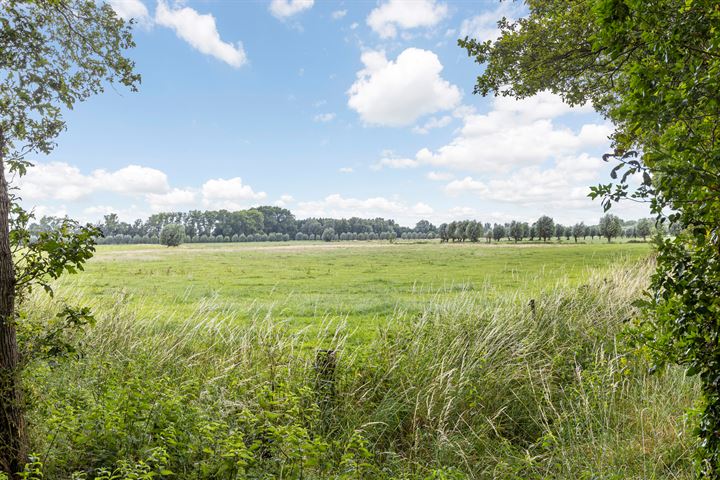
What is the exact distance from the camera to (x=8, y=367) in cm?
360

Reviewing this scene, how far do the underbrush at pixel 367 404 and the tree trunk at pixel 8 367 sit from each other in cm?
21

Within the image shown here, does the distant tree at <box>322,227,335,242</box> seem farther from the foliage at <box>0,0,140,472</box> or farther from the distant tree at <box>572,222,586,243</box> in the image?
the foliage at <box>0,0,140,472</box>

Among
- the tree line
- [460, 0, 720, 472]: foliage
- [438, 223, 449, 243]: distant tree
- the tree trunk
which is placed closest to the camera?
[460, 0, 720, 472]: foliage

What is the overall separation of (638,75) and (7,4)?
7581 millimetres

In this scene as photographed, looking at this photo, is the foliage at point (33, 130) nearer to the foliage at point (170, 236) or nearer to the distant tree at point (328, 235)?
the foliage at point (170, 236)

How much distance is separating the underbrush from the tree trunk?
210 millimetres

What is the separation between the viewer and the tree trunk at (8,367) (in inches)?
139

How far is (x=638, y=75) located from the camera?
2545 millimetres

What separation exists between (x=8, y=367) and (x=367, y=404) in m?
4.18

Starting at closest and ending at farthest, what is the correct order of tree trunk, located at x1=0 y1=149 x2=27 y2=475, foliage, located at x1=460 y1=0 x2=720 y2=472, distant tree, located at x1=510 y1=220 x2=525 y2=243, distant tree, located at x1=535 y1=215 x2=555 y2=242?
1. foliage, located at x1=460 y1=0 x2=720 y2=472
2. tree trunk, located at x1=0 y1=149 x2=27 y2=475
3. distant tree, located at x1=535 y1=215 x2=555 y2=242
4. distant tree, located at x1=510 y1=220 x2=525 y2=243

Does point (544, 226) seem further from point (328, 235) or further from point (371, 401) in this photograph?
point (371, 401)

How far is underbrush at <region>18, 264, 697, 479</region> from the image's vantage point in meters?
4.06

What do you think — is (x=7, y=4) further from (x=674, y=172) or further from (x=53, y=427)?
(x=674, y=172)

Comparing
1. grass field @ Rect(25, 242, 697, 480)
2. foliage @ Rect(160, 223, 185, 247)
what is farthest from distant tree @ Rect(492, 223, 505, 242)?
grass field @ Rect(25, 242, 697, 480)
